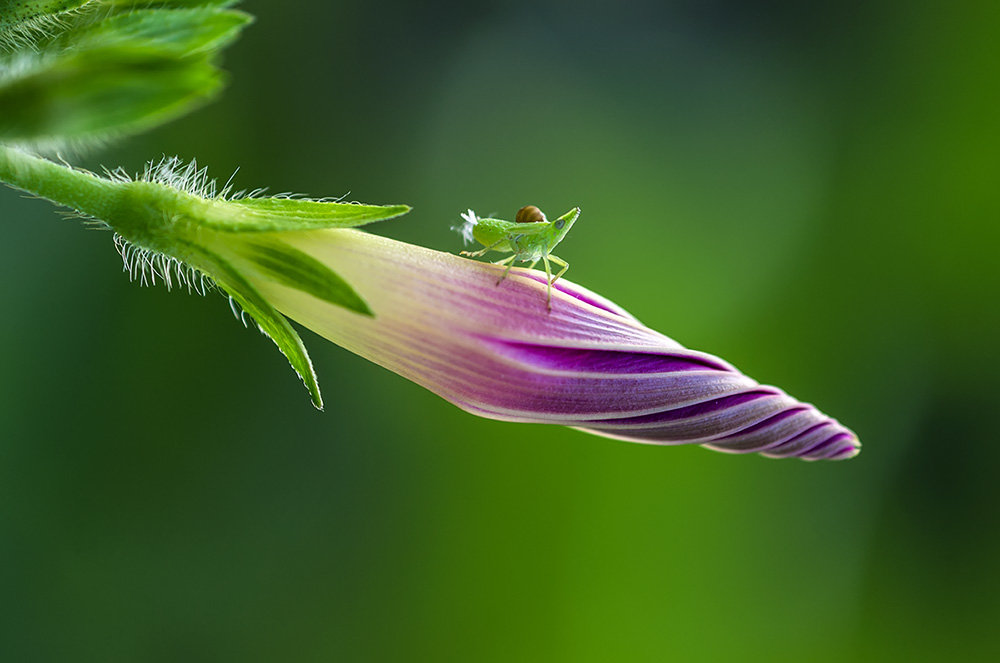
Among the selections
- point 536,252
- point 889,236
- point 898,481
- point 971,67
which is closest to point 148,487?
point 536,252

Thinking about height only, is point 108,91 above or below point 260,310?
above

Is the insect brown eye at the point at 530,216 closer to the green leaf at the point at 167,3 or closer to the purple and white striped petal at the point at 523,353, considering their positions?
the purple and white striped petal at the point at 523,353

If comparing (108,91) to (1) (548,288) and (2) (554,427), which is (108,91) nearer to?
(1) (548,288)

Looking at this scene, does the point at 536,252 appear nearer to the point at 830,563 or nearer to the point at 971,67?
the point at 830,563

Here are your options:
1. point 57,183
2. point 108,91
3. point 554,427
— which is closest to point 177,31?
point 108,91

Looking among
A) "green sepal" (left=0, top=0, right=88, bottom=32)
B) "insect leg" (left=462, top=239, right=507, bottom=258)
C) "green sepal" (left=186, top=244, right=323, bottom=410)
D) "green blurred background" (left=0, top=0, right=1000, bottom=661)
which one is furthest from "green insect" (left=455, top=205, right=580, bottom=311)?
"green blurred background" (left=0, top=0, right=1000, bottom=661)

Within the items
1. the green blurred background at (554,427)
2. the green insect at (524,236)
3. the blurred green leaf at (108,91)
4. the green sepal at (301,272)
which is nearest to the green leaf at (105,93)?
the blurred green leaf at (108,91)
